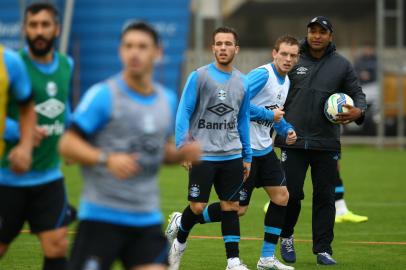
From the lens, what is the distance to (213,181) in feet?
30.0

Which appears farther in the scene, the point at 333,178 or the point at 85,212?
the point at 333,178

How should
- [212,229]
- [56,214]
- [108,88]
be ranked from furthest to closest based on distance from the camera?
[212,229] < [56,214] < [108,88]

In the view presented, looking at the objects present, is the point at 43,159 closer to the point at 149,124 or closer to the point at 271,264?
the point at 149,124

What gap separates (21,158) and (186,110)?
8.37 ft

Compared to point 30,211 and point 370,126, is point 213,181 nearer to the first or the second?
point 30,211

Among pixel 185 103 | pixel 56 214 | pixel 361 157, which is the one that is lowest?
pixel 361 157

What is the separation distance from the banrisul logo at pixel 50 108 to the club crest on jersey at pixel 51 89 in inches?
1.7

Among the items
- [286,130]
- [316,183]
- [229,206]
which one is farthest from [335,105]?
[229,206]

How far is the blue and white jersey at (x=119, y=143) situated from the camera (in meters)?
5.82

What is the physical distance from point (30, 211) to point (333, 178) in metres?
4.02

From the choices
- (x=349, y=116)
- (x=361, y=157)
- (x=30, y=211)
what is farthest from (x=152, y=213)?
(x=361, y=157)

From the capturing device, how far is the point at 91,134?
19.2ft

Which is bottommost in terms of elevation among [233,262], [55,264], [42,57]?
[233,262]

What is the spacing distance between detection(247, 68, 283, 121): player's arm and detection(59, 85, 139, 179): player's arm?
12.4ft
